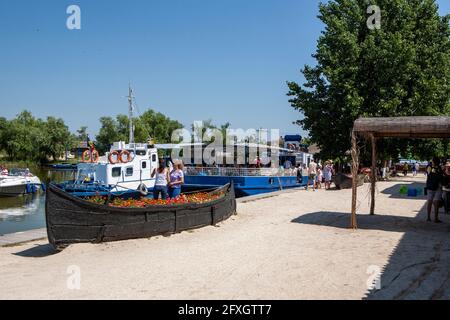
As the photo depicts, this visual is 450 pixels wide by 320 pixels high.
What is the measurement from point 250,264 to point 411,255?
333 centimetres

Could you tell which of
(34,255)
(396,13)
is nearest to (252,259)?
(34,255)

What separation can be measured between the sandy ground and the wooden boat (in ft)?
0.81

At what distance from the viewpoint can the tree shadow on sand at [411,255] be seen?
6.24 m

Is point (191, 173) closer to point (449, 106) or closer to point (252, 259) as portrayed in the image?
point (449, 106)

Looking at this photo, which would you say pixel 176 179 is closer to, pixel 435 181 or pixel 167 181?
pixel 167 181

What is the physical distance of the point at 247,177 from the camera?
27.9 metres

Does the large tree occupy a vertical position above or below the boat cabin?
above

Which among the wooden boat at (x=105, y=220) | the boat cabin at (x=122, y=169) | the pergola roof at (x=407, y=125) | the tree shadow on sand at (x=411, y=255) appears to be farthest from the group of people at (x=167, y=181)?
the boat cabin at (x=122, y=169)

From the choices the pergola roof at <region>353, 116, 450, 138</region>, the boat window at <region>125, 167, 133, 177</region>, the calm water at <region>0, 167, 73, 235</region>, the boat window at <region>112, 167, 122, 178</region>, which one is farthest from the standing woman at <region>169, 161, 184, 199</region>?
the boat window at <region>125, 167, 133, 177</region>

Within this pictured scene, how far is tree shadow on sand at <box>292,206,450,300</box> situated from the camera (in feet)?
20.5

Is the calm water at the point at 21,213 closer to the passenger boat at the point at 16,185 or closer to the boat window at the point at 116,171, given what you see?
the passenger boat at the point at 16,185

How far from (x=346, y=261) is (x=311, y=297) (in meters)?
2.33

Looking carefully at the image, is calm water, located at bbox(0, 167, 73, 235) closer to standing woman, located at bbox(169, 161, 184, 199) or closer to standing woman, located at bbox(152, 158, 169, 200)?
standing woman, located at bbox(152, 158, 169, 200)

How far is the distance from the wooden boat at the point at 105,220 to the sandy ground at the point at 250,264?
0.81ft
